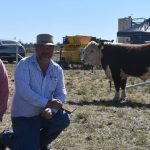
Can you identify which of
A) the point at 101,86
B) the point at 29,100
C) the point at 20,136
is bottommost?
the point at 101,86

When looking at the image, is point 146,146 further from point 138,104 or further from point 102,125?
point 138,104

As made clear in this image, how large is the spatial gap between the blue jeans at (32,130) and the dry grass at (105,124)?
1.10m

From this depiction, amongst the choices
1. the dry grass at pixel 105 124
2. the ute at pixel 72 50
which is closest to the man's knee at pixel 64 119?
the dry grass at pixel 105 124

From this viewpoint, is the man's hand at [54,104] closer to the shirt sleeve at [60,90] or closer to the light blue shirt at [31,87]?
the light blue shirt at [31,87]

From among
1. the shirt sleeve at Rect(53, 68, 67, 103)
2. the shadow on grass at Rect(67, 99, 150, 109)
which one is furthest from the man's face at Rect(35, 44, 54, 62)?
the shadow on grass at Rect(67, 99, 150, 109)

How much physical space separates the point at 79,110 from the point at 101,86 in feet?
20.2

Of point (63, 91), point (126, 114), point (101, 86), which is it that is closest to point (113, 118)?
point (126, 114)

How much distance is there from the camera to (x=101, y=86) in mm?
17734

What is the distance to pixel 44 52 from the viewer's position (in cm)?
653

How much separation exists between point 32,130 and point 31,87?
50cm

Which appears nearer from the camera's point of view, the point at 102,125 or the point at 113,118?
the point at 102,125

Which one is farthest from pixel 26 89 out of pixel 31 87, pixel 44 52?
pixel 44 52

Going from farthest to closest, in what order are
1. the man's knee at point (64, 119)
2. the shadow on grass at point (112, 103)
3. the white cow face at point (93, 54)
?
the white cow face at point (93, 54), the shadow on grass at point (112, 103), the man's knee at point (64, 119)

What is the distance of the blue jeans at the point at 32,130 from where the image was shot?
21.3 feet
